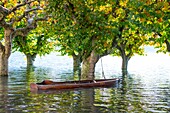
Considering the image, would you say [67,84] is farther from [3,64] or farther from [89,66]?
[3,64]

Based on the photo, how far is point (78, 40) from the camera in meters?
33.8

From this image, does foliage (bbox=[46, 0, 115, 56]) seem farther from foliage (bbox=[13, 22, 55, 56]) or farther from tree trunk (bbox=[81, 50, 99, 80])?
foliage (bbox=[13, 22, 55, 56])

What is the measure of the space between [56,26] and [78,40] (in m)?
2.48

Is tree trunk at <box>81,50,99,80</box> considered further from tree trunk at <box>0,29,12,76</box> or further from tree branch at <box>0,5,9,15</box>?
tree trunk at <box>0,29,12,76</box>

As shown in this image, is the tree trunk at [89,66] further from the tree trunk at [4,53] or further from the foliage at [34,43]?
the foliage at [34,43]

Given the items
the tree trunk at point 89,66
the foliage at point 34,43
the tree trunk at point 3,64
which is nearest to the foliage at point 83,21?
the tree trunk at point 89,66

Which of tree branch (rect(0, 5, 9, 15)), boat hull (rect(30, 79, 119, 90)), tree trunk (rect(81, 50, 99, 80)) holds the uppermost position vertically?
tree branch (rect(0, 5, 9, 15))

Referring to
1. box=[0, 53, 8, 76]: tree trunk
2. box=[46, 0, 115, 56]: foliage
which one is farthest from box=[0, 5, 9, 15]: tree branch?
box=[0, 53, 8, 76]: tree trunk

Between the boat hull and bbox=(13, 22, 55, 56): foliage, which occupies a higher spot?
bbox=(13, 22, 55, 56): foliage

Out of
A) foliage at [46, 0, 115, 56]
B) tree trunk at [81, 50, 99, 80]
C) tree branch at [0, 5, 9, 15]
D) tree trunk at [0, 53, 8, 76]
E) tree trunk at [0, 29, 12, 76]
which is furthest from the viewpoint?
tree trunk at [0, 53, 8, 76]

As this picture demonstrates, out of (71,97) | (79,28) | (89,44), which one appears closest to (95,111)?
(71,97)

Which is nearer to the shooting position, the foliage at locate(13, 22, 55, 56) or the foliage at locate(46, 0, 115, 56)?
the foliage at locate(46, 0, 115, 56)

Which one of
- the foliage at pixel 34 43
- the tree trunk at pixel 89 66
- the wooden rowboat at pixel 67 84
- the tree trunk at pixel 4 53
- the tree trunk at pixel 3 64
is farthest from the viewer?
the foliage at pixel 34 43

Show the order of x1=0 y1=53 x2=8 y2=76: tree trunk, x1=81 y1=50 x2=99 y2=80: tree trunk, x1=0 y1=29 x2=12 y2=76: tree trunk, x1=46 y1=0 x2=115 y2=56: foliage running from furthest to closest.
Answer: x1=0 y1=53 x2=8 y2=76: tree trunk, x1=0 y1=29 x2=12 y2=76: tree trunk, x1=81 y1=50 x2=99 y2=80: tree trunk, x1=46 y1=0 x2=115 y2=56: foliage
